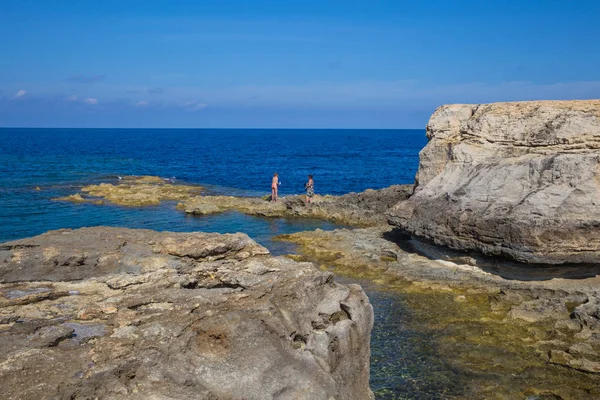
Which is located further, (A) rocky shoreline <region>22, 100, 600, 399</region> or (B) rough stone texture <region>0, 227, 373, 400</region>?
(A) rocky shoreline <region>22, 100, 600, 399</region>

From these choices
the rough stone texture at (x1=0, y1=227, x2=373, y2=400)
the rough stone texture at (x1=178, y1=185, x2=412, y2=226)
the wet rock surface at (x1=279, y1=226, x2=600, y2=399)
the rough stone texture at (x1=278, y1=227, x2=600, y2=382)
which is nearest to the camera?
the rough stone texture at (x1=0, y1=227, x2=373, y2=400)

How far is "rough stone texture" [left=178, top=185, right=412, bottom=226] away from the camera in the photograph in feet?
118

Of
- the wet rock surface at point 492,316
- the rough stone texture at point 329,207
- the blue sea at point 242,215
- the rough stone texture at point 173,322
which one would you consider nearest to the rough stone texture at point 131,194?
the blue sea at point 242,215

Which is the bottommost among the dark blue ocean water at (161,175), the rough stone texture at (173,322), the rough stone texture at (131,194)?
the dark blue ocean water at (161,175)

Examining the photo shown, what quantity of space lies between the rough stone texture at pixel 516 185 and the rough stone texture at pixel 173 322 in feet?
39.7

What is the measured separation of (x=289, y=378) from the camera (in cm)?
780

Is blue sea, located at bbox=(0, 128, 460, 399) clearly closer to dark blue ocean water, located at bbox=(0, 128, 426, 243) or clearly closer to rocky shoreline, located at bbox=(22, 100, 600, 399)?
dark blue ocean water, located at bbox=(0, 128, 426, 243)

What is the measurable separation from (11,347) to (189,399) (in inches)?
95.5

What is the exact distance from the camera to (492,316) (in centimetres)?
1812

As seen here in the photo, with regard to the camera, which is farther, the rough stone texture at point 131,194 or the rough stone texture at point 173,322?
the rough stone texture at point 131,194

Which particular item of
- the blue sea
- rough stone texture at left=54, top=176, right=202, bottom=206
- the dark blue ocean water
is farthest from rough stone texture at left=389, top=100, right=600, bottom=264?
rough stone texture at left=54, top=176, right=202, bottom=206

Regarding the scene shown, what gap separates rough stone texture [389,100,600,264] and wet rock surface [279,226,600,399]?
1113 mm

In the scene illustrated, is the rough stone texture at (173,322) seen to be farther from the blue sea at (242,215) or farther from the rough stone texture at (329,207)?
Result: the rough stone texture at (329,207)

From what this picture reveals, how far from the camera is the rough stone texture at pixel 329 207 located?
35.8m
